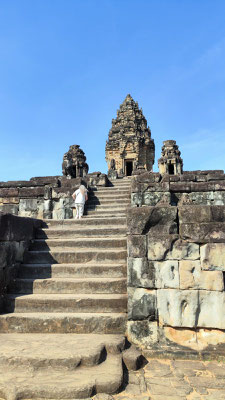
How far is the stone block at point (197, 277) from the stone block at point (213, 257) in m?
0.06

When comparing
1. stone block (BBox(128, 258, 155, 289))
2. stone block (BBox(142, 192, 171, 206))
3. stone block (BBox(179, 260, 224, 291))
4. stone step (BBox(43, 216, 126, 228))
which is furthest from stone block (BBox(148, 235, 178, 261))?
stone block (BBox(142, 192, 171, 206))

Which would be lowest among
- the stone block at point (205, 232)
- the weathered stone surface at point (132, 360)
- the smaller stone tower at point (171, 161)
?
the weathered stone surface at point (132, 360)

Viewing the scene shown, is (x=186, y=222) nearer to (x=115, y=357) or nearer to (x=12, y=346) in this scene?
(x=115, y=357)

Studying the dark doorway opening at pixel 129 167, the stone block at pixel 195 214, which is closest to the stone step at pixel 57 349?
the stone block at pixel 195 214

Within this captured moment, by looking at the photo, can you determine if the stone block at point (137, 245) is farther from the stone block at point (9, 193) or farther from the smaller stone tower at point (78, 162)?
the smaller stone tower at point (78, 162)

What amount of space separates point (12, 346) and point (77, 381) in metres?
0.91

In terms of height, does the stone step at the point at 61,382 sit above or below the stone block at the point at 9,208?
below

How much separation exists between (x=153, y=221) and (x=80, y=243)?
1697mm

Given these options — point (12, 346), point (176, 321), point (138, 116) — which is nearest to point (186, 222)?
point (176, 321)

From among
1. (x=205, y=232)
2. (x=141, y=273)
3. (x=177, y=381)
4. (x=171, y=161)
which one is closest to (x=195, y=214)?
(x=205, y=232)

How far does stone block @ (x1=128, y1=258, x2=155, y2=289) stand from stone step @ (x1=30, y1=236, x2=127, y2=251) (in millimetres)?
1141

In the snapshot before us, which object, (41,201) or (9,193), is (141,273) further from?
(9,193)

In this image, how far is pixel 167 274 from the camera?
124 inches

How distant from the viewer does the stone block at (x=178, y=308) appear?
9.90 feet
